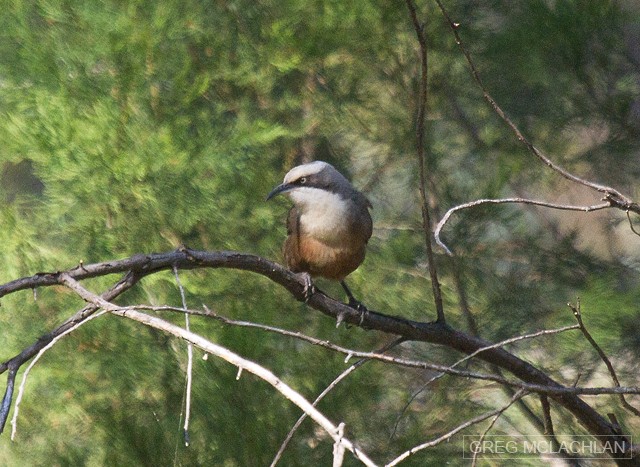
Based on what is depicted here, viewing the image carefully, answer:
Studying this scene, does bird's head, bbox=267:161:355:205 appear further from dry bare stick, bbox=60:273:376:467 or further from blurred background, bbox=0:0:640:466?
dry bare stick, bbox=60:273:376:467

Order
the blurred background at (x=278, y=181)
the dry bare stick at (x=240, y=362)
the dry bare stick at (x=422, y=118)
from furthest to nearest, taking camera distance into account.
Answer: the blurred background at (x=278, y=181) → the dry bare stick at (x=422, y=118) → the dry bare stick at (x=240, y=362)

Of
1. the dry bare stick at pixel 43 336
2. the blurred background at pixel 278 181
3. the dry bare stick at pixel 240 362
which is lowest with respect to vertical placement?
the blurred background at pixel 278 181

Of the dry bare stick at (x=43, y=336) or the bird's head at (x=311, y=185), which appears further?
the bird's head at (x=311, y=185)

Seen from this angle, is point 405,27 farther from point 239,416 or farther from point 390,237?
point 239,416

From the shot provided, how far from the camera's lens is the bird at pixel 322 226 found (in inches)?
132

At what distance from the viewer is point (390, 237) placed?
14.9 feet

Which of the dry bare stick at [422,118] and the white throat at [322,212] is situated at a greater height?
the dry bare stick at [422,118]

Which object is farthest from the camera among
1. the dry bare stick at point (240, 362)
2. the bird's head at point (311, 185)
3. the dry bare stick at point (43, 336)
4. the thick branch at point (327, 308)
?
the bird's head at point (311, 185)

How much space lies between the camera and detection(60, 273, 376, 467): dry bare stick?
1.34 m

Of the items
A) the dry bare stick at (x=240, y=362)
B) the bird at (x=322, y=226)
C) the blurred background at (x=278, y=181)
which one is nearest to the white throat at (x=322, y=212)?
the bird at (x=322, y=226)

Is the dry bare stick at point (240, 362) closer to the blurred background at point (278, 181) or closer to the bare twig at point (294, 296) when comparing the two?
the bare twig at point (294, 296)

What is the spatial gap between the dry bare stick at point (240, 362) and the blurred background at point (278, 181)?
113 centimetres

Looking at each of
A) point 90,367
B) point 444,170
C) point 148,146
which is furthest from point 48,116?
point 444,170

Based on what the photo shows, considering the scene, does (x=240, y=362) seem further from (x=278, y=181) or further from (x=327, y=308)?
(x=278, y=181)
